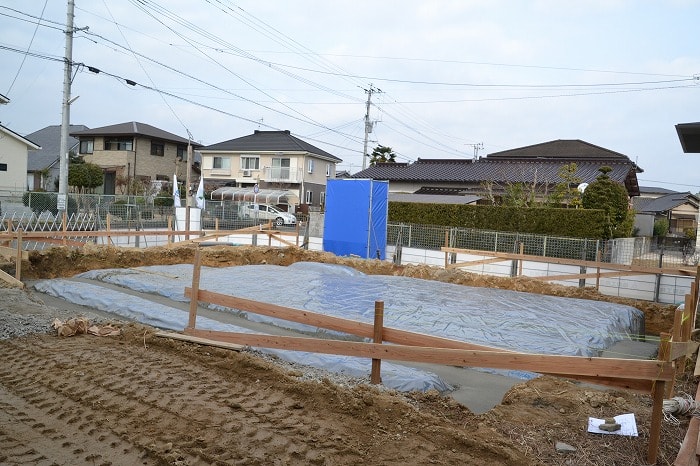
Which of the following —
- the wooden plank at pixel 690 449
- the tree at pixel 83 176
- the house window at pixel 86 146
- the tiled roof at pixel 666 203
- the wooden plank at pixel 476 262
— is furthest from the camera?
the house window at pixel 86 146

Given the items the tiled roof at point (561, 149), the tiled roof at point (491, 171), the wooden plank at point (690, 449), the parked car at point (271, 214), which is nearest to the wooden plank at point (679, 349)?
the wooden plank at point (690, 449)

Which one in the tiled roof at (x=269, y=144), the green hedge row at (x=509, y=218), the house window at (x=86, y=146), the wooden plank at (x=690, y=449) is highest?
the tiled roof at (x=269, y=144)

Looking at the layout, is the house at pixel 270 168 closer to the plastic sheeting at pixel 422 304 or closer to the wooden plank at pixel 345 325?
the plastic sheeting at pixel 422 304

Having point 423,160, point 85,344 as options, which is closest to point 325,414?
point 85,344

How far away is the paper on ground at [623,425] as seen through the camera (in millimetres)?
4371

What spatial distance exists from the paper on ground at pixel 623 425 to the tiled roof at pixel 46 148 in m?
38.8

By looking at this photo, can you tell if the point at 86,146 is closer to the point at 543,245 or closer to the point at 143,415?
the point at 543,245

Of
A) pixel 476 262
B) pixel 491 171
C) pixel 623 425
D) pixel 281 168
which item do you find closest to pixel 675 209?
pixel 491 171

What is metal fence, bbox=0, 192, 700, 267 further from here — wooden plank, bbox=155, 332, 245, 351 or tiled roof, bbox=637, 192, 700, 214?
tiled roof, bbox=637, 192, 700, 214

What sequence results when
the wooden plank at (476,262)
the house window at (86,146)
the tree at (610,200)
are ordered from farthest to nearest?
the house window at (86,146) → the tree at (610,200) → the wooden plank at (476,262)

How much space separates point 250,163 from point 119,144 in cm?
956

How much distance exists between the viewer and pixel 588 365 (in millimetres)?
4160

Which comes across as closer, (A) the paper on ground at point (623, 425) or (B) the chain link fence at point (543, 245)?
(A) the paper on ground at point (623, 425)

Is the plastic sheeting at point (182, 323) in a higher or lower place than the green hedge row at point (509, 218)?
lower
